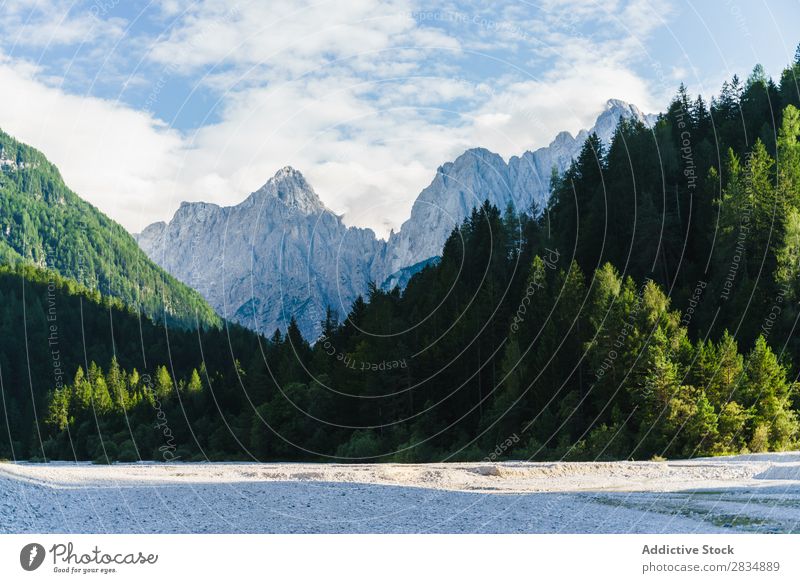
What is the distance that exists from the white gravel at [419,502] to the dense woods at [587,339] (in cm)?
1344

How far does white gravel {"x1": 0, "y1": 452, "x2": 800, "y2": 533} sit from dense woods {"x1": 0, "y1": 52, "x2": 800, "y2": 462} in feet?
44.1

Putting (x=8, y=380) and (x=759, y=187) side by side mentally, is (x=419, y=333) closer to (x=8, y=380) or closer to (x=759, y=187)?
(x=759, y=187)

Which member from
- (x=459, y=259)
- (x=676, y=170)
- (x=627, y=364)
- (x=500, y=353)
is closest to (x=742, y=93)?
(x=676, y=170)

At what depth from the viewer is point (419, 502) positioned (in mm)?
30203
